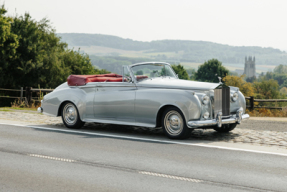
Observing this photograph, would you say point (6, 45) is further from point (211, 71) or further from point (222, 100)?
point (211, 71)

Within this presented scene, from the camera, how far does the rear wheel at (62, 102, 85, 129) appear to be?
1112 centimetres

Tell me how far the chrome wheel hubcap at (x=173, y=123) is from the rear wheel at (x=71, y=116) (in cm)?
288

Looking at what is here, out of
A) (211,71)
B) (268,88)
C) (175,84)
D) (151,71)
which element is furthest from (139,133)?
(268,88)

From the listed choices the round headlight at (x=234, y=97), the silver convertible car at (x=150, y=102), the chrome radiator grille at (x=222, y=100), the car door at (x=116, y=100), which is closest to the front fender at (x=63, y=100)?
the silver convertible car at (x=150, y=102)

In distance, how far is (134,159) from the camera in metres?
7.16

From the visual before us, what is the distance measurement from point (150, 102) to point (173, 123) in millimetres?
774

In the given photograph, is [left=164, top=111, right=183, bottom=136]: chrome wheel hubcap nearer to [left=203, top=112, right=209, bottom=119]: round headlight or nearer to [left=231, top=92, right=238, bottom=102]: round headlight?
[left=203, top=112, right=209, bottom=119]: round headlight

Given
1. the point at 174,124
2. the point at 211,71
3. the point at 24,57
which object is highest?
the point at 211,71

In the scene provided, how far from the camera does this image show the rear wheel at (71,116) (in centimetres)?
1112

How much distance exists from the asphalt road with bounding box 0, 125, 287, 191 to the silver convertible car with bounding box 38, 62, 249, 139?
0.64 metres

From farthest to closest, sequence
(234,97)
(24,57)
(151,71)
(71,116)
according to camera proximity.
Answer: (24,57) < (71,116) < (151,71) < (234,97)

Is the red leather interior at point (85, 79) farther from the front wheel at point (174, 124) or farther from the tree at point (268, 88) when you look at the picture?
the tree at point (268, 88)

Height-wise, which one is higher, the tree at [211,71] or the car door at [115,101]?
the tree at [211,71]

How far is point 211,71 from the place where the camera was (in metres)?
106
